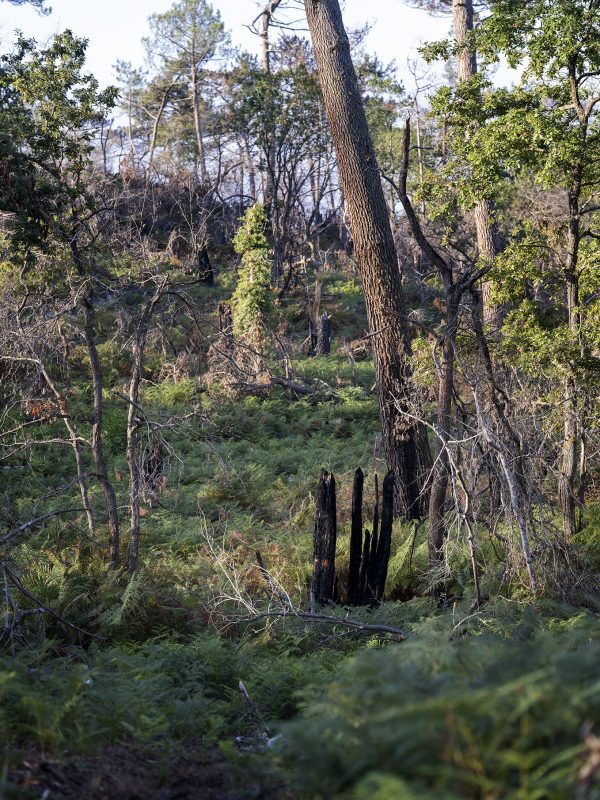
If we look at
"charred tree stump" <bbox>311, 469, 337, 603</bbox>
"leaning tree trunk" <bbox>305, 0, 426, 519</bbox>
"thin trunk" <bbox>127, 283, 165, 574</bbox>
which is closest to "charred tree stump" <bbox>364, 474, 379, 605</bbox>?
"charred tree stump" <bbox>311, 469, 337, 603</bbox>

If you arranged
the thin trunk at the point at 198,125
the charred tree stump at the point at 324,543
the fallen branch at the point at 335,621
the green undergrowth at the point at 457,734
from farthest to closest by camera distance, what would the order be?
1. the thin trunk at the point at 198,125
2. the charred tree stump at the point at 324,543
3. the fallen branch at the point at 335,621
4. the green undergrowth at the point at 457,734

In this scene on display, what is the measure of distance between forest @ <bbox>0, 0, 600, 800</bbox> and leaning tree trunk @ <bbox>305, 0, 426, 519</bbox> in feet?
0.13

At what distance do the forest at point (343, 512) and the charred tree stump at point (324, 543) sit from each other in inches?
1.2

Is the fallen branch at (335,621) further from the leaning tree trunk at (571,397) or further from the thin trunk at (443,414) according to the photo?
the leaning tree trunk at (571,397)

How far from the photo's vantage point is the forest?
2879mm

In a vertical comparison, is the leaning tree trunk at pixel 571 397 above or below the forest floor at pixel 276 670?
above

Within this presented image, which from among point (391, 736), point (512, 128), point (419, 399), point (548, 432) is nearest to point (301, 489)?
point (419, 399)

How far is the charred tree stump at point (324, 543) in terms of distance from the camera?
8.20 meters

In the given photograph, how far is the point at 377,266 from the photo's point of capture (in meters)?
10.8

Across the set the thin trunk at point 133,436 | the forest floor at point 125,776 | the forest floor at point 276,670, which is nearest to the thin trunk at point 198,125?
the forest floor at point 276,670

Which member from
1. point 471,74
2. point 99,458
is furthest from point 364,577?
point 471,74

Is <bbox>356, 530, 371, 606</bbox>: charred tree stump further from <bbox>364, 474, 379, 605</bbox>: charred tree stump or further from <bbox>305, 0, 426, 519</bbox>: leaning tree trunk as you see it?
<bbox>305, 0, 426, 519</bbox>: leaning tree trunk

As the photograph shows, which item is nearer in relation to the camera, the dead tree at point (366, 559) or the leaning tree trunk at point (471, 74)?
the dead tree at point (366, 559)

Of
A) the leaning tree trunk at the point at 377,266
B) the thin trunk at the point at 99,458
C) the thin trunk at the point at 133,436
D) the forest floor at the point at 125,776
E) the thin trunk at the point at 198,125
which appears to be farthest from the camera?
the thin trunk at the point at 198,125
